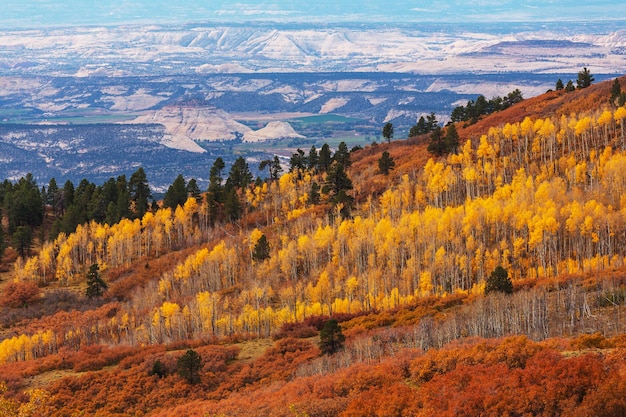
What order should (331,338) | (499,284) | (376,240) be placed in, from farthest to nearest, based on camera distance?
1. (376,240)
2. (499,284)
3. (331,338)

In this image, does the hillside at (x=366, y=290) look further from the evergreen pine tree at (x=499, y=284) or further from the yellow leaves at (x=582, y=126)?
the yellow leaves at (x=582, y=126)

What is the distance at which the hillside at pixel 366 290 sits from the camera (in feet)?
178

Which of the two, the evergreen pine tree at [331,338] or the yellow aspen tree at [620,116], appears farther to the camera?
the yellow aspen tree at [620,116]

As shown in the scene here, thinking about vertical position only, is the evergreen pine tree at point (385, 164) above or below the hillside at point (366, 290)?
above

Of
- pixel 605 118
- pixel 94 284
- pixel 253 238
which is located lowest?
pixel 94 284

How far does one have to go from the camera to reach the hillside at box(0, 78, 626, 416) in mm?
54281

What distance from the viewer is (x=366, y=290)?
10231cm

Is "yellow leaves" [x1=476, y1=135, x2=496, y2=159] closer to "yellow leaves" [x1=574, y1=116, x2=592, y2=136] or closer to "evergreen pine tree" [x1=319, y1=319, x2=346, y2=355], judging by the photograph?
"yellow leaves" [x1=574, y1=116, x2=592, y2=136]

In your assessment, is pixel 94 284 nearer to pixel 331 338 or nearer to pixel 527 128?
pixel 331 338

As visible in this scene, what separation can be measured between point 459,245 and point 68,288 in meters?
58.6

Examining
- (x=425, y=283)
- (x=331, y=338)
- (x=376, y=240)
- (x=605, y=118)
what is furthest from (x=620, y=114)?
(x=331, y=338)

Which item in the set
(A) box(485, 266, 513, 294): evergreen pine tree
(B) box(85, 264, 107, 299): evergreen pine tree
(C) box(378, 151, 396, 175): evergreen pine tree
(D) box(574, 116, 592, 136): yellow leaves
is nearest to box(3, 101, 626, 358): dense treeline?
(D) box(574, 116, 592, 136): yellow leaves

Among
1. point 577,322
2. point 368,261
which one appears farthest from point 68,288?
point 577,322

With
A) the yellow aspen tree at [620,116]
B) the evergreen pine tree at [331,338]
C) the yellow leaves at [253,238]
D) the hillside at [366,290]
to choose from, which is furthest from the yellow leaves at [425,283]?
the yellow aspen tree at [620,116]
